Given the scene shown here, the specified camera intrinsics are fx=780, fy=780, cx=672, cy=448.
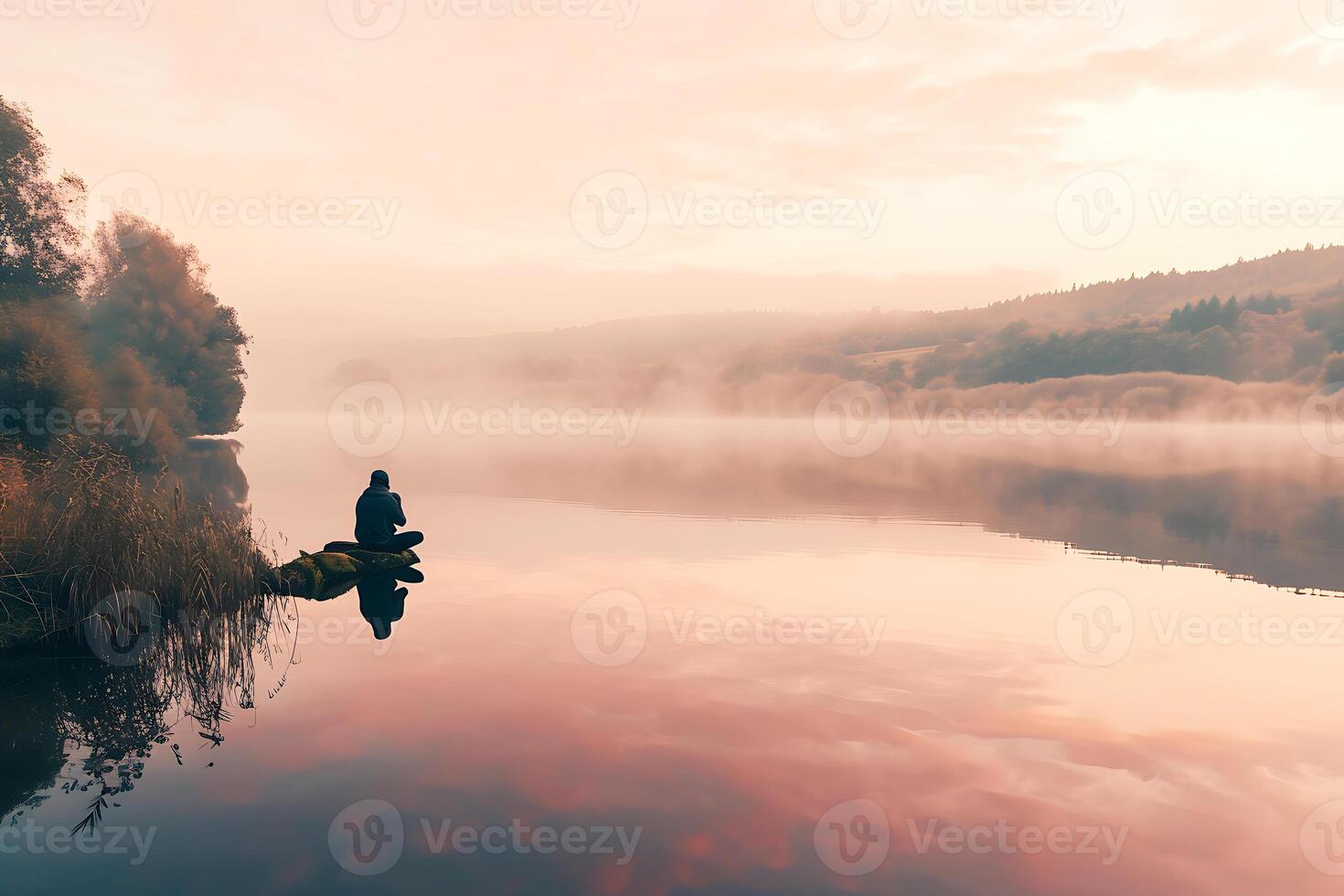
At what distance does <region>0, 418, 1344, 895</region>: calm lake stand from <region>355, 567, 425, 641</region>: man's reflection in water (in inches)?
9.4

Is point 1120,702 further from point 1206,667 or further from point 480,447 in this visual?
point 480,447

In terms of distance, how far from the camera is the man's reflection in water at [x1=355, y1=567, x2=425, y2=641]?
1669 centimetres

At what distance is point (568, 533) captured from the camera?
96.7ft

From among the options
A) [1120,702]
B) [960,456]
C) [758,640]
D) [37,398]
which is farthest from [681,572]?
Answer: [960,456]

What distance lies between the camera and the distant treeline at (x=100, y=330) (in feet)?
110

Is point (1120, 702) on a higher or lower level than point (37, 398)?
lower

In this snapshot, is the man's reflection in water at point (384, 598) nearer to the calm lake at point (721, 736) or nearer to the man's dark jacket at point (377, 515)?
the calm lake at point (721, 736)

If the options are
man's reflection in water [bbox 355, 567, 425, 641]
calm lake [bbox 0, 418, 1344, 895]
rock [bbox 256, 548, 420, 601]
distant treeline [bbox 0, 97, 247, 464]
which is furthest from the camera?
distant treeline [bbox 0, 97, 247, 464]

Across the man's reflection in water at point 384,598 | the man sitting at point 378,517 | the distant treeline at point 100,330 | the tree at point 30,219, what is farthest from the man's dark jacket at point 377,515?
the tree at point 30,219

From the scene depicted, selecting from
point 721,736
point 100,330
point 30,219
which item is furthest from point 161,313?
point 721,736

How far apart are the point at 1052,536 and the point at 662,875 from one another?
26711mm

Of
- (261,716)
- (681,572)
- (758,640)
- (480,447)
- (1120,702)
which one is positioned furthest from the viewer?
(480,447)

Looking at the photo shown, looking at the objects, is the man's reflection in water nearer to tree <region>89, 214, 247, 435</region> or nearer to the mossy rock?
the mossy rock

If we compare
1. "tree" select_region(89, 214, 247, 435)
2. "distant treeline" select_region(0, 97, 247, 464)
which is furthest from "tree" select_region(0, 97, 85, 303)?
"tree" select_region(89, 214, 247, 435)
